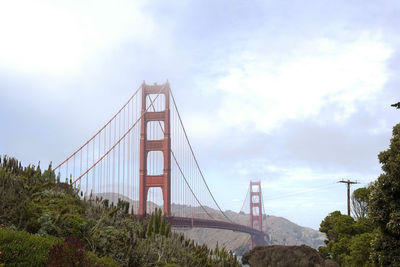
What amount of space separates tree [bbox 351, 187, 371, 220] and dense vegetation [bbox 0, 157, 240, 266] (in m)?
18.2

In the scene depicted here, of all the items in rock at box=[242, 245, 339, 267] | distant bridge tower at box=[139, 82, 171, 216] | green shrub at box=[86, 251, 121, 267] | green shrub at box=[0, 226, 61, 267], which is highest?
distant bridge tower at box=[139, 82, 171, 216]

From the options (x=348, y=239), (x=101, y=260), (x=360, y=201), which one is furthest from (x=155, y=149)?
(x=101, y=260)

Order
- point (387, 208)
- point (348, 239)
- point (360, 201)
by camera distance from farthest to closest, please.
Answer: point (360, 201) < point (348, 239) < point (387, 208)

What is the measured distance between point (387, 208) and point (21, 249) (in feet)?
45.4

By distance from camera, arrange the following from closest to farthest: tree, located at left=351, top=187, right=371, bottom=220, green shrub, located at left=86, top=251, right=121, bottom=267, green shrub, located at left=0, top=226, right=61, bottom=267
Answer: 1. green shrub, located at left=0, top=226, right=61, bottom=267
2. green shrub, located at left=86, top=251, right=121, bottom=267
3. tree, located at left=351, top=187, right=371, bottom=220

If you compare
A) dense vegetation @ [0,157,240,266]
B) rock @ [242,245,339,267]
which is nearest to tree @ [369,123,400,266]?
rock @ [242,245,339,267]

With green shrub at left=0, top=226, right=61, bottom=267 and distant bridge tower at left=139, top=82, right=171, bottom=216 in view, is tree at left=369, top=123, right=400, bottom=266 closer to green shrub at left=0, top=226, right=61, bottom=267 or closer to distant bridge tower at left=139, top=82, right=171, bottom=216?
green shrub at left=0, top=226, right=61, bottom=267

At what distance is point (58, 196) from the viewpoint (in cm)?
1426

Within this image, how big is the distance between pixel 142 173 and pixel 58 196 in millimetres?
40372

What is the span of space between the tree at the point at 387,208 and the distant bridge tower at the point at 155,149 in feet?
115

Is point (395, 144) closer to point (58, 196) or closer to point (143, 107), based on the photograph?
point (58, 196)

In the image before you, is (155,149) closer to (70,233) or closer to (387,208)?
(387,208)

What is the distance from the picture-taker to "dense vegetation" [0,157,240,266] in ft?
29.7

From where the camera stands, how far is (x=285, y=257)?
1619cm
